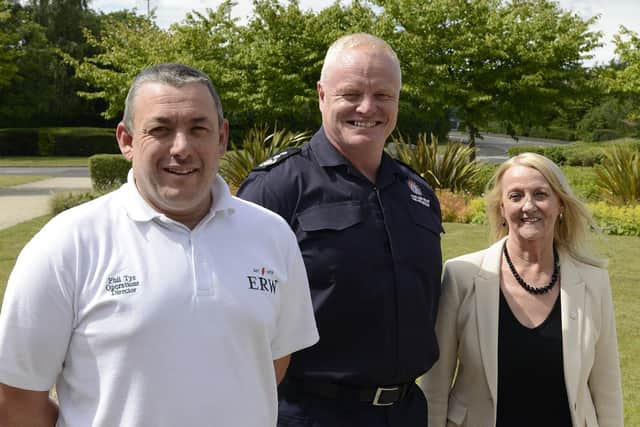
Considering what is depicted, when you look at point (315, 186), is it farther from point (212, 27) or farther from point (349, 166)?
point (212, 27)

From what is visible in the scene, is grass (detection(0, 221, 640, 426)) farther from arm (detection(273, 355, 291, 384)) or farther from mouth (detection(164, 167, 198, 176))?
mouth (detection(164, 167, 198, 176))

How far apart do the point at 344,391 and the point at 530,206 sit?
3.97 ft

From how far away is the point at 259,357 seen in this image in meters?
1.97

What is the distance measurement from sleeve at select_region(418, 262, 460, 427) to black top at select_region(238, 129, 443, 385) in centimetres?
24

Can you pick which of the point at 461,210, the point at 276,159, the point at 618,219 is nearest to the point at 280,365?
the point at 276,159

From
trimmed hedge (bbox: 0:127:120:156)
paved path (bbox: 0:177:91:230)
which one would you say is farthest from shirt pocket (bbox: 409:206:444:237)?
trimmed hedge (bbox: 0:127:120:156)

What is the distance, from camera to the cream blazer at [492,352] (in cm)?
305

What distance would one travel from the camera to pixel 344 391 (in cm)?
265

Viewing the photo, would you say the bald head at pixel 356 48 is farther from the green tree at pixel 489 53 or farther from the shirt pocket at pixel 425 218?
the green tree at pixel 489 53

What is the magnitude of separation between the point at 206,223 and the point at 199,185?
0.11m

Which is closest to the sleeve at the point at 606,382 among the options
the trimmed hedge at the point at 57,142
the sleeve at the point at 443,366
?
the sleeve at the point at 443,366

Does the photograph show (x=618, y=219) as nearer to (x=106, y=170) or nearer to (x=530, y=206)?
(x=530, y=206)

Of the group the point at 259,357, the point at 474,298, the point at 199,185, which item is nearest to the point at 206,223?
the point at 199,185

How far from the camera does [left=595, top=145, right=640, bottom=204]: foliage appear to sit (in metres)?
13.0
